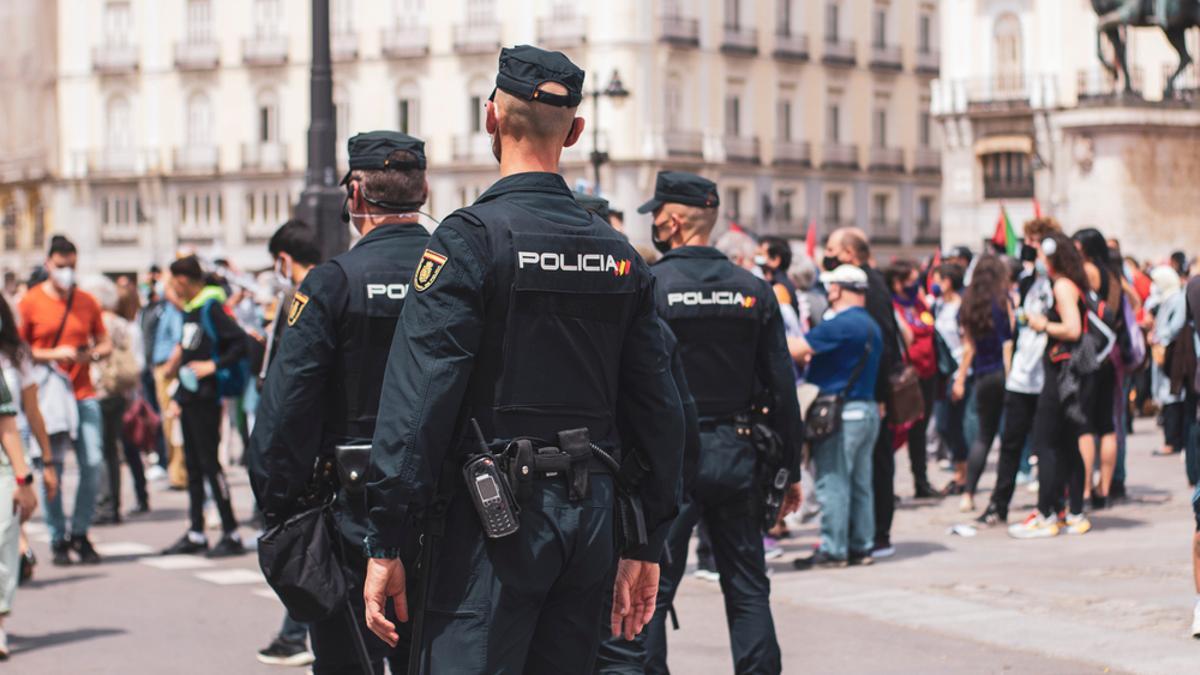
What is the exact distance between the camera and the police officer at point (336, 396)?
6531 millimetres

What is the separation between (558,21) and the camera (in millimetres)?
64000

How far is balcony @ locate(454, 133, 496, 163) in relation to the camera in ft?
213

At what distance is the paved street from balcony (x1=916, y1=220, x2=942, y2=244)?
58899 millimetres

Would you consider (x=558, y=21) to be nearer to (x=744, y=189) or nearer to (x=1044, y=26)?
(x=744, y=189)

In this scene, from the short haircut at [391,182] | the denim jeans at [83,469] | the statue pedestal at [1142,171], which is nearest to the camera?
the short haircut at [391,182]

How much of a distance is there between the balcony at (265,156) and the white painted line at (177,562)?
181 ft

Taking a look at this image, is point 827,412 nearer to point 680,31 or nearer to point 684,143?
point 684,143

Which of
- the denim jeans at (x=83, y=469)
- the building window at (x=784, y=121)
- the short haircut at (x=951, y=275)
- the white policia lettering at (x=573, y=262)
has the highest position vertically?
the building window at (x=784, y=121)

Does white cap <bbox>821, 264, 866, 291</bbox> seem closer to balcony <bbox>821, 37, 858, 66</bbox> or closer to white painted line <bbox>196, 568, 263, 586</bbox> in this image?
white painted line <bbox>196, 568, 263, 586</bbox>

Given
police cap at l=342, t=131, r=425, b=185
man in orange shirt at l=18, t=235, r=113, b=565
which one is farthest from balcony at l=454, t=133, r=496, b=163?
police cap at l=342, t=131, r=425, b=185

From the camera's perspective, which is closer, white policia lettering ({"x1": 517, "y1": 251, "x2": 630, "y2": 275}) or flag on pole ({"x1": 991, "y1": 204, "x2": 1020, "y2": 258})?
white policia lettering ({"x1": 517, "y1": 251, "x2": 630, "y2": 275})

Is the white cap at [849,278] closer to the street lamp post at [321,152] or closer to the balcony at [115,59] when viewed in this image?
the street lamp post at [321,152]

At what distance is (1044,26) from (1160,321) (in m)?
33.3

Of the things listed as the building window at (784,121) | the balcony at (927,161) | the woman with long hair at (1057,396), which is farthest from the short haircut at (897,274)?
the balcony at (927,161)
